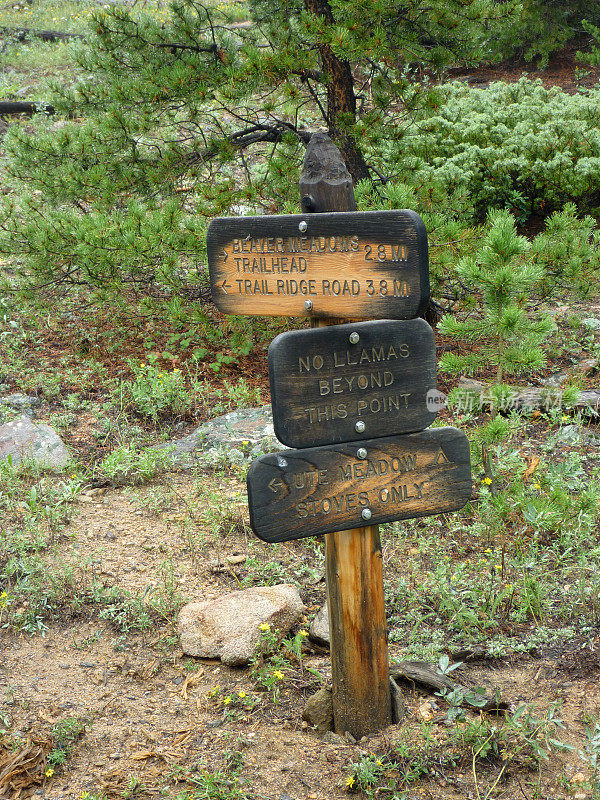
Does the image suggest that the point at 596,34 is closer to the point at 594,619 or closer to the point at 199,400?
the point at 199,400

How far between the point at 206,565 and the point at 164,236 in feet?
8.46

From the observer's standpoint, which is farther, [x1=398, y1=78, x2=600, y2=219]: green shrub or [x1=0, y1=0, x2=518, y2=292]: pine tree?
[x1=398, y1=78, x2=600, y2=219]: green shrub

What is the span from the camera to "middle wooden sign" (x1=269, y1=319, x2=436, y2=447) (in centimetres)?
232

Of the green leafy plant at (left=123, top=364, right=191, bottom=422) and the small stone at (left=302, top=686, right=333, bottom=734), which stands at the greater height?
the green leafy plant at (left=123, top=364, right=191, bottom=422)

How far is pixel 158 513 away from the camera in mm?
4281

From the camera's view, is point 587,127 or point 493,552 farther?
point 587,127

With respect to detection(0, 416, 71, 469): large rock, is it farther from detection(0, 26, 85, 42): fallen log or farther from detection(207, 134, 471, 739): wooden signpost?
detection(0, 26, 85, 42): fallen log

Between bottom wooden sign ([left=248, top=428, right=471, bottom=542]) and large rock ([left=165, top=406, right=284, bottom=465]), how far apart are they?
7.10 ft

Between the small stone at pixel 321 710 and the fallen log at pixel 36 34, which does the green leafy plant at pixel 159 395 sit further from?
the fallen log at pixel 36 34

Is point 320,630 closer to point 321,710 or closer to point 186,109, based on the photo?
point 321,710

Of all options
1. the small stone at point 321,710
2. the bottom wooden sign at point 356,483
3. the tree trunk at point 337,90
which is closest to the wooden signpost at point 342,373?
the bottom wooden sign at point 356,483

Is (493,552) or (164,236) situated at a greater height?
(164,236)

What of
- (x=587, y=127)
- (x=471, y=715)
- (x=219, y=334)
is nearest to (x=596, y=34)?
(x=587, y=127)

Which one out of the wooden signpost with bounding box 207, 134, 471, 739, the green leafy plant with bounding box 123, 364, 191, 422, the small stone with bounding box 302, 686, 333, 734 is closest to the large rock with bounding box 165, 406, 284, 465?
the green leafy plant with bounding box 123, 364, 191, 422
